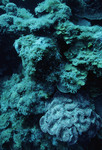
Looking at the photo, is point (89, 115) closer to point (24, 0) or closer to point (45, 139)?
point (45, 139)

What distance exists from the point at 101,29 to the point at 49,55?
1.68m

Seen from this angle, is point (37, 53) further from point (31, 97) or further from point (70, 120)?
point (70, 120)

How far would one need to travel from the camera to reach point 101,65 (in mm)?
2395

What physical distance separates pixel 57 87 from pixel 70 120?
884 millimetres

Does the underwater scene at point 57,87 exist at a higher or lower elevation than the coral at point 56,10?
lower

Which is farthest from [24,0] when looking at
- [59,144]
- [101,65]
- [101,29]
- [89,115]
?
[59,144]

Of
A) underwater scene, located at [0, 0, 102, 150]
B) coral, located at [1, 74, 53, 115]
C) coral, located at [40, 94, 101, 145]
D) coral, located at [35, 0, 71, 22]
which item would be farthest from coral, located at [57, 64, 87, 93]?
coral, located at [35, 0, 71, 22]

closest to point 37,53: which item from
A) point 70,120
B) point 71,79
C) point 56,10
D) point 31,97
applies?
point 71,79

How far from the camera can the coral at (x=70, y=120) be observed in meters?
2.51

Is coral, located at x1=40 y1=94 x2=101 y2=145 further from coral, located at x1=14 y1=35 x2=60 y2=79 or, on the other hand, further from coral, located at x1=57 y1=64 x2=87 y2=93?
coral, located at x1=14 y1=35 x2=60 y2=79

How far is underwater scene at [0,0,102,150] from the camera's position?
8.56 feet

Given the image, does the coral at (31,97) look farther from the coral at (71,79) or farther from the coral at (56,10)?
the coral at (56,10)

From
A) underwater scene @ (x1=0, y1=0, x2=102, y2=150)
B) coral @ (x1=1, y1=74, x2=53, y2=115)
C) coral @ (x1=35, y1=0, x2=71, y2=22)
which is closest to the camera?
underwater scene @ (x1=0, y1=0, x2=102, y2=150)

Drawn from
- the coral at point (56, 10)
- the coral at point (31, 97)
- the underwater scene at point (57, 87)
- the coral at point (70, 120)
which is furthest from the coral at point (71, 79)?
the coral at point (56, 10)
